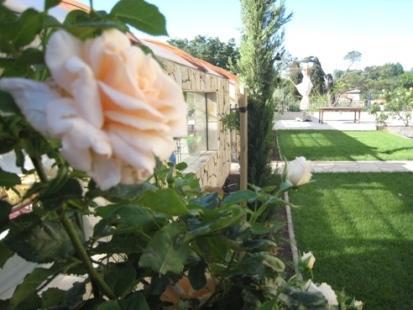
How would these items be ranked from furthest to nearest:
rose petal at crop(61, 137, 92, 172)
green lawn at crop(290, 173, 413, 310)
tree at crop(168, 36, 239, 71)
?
tree at crop(168, 36, 239, 71)
green lawn at crop(290, 173, 413, 310)
rose petal at crop(61, 137, 92, 172)

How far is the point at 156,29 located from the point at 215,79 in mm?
6153

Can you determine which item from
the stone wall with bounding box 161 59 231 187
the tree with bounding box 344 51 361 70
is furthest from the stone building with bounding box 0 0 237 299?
the tree with bounding box 344 51 361 70

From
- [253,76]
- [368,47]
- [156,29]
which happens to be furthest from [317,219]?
[368,47]

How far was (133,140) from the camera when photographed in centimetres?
32

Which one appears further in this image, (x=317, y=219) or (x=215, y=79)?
(x=215, y=79)

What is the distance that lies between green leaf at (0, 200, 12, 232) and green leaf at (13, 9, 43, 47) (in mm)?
207

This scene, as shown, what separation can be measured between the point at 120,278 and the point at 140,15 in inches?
15.7

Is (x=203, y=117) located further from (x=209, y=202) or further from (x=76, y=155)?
(x=76, y=155)

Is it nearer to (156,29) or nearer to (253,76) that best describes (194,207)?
(156,29)

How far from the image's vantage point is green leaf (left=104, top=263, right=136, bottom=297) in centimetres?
59

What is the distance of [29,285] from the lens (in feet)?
1.85

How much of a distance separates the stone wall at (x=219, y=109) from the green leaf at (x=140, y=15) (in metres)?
2.79

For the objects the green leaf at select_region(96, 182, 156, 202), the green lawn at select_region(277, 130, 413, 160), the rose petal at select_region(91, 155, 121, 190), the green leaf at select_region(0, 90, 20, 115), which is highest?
the green leaf at select_region(0, 90, 20, 115)

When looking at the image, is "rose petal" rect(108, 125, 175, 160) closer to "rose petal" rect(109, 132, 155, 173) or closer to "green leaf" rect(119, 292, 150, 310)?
"rose petal" rect(109, 132, 155, 173)
